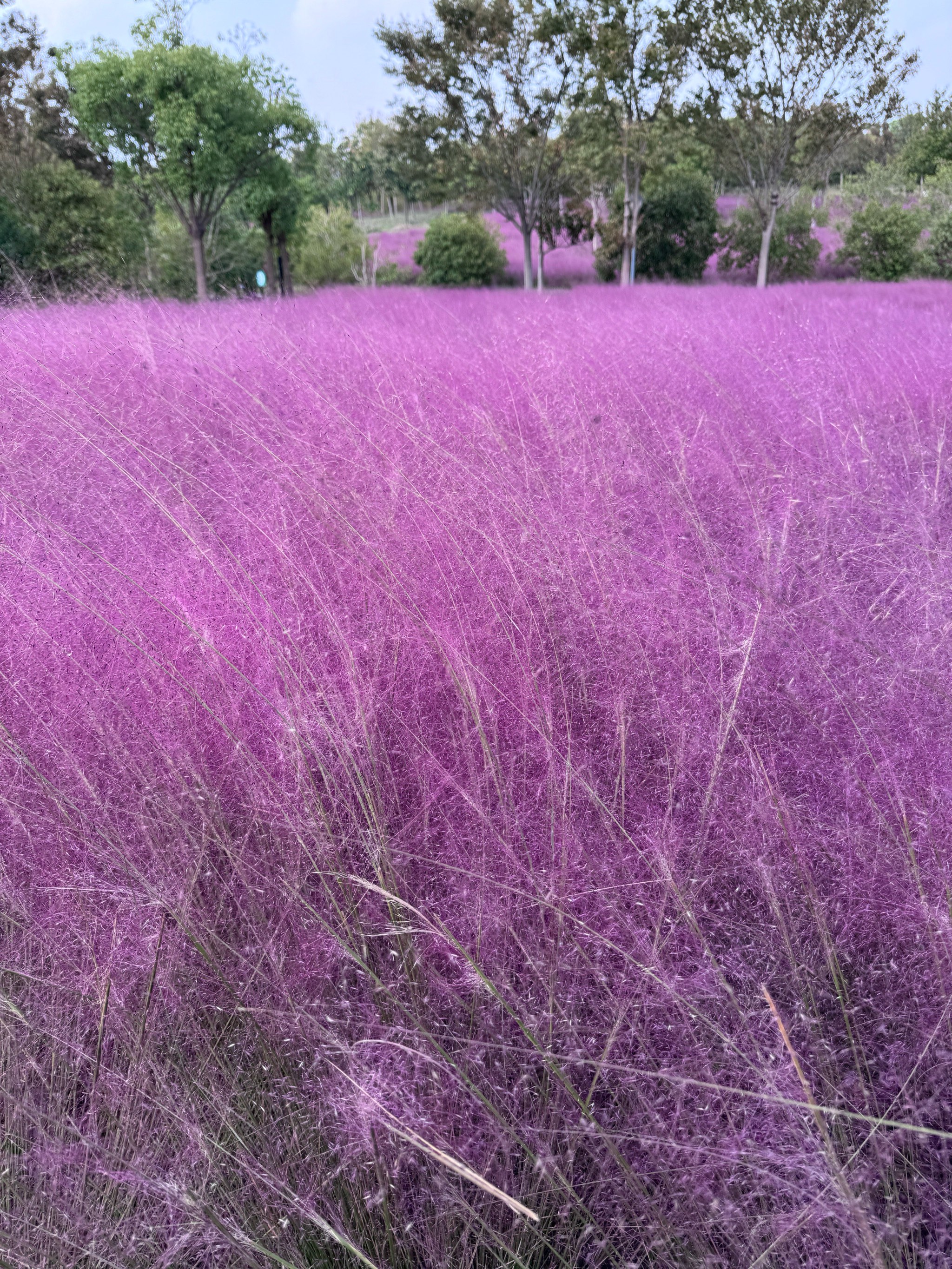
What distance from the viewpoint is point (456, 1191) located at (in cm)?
101

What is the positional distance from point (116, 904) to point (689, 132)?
756 inches

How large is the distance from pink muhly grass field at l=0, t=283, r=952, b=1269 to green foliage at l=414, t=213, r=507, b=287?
2162cm

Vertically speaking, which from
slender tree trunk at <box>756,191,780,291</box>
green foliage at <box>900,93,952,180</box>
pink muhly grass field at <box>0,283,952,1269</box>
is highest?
green foliage at <box>900,93,952,180</box>

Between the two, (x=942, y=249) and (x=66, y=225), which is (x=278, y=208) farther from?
(x=942, y=249)

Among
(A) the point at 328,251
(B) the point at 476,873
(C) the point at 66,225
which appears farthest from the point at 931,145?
(B) the point at 476,873

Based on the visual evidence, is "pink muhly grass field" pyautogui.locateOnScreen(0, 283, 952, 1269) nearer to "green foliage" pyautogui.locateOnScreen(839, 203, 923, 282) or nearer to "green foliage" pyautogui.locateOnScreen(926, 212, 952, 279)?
"green foliage" pyautogui.locateOnScreen(839, 203, 923, 282)

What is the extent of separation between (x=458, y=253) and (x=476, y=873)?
23.5 metres

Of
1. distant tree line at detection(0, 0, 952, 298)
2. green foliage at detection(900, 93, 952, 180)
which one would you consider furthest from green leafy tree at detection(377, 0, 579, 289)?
green foliage at detection(900, 93, 952, 180)

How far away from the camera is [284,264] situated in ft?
67.8

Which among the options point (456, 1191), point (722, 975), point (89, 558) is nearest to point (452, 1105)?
point (456, 1191)

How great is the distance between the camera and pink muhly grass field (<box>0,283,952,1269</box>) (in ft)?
3.35

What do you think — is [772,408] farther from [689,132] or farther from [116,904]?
[689,132]

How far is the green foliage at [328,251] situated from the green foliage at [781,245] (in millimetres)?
11922

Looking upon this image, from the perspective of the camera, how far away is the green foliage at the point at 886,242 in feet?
68.0
